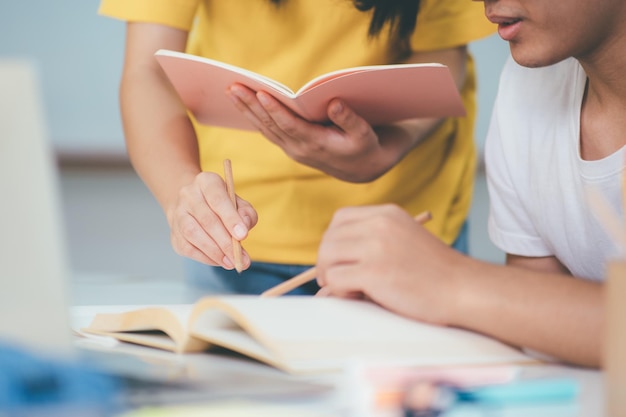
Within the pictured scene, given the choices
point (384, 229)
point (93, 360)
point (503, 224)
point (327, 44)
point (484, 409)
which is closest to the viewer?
point (484, 409)

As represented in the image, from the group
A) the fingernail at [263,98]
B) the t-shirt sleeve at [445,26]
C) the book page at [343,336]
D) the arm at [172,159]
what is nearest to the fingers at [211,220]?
the arm at [172,159]

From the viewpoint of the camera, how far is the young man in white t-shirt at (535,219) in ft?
2.45

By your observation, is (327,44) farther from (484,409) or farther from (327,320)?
(484,409)

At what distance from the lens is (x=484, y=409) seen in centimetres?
50

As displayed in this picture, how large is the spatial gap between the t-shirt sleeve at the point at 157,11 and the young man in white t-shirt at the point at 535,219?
1.46 ft

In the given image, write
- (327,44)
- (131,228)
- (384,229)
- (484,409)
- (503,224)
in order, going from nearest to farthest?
(484,409)
(384,229)
(503,224)
(327,44)
(131,228)

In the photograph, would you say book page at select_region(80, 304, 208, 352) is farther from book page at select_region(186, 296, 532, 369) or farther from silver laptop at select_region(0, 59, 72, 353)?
silver laptop at select_region(0, 59, 72, 353)

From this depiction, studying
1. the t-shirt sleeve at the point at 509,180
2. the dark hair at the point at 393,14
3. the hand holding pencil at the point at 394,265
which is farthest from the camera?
the dark hair at the point at 393,14

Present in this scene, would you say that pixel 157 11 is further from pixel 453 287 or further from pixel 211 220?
pixel 453 287

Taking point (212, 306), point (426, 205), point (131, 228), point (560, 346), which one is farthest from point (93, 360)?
point (131, 228)

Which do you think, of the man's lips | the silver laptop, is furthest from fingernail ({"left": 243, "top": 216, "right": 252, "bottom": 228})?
the silver laptop

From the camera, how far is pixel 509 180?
3.69 feet

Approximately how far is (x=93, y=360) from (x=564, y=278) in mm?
389

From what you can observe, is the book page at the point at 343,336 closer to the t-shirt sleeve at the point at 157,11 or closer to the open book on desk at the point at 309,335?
the open book on desk at the point at 309,335
